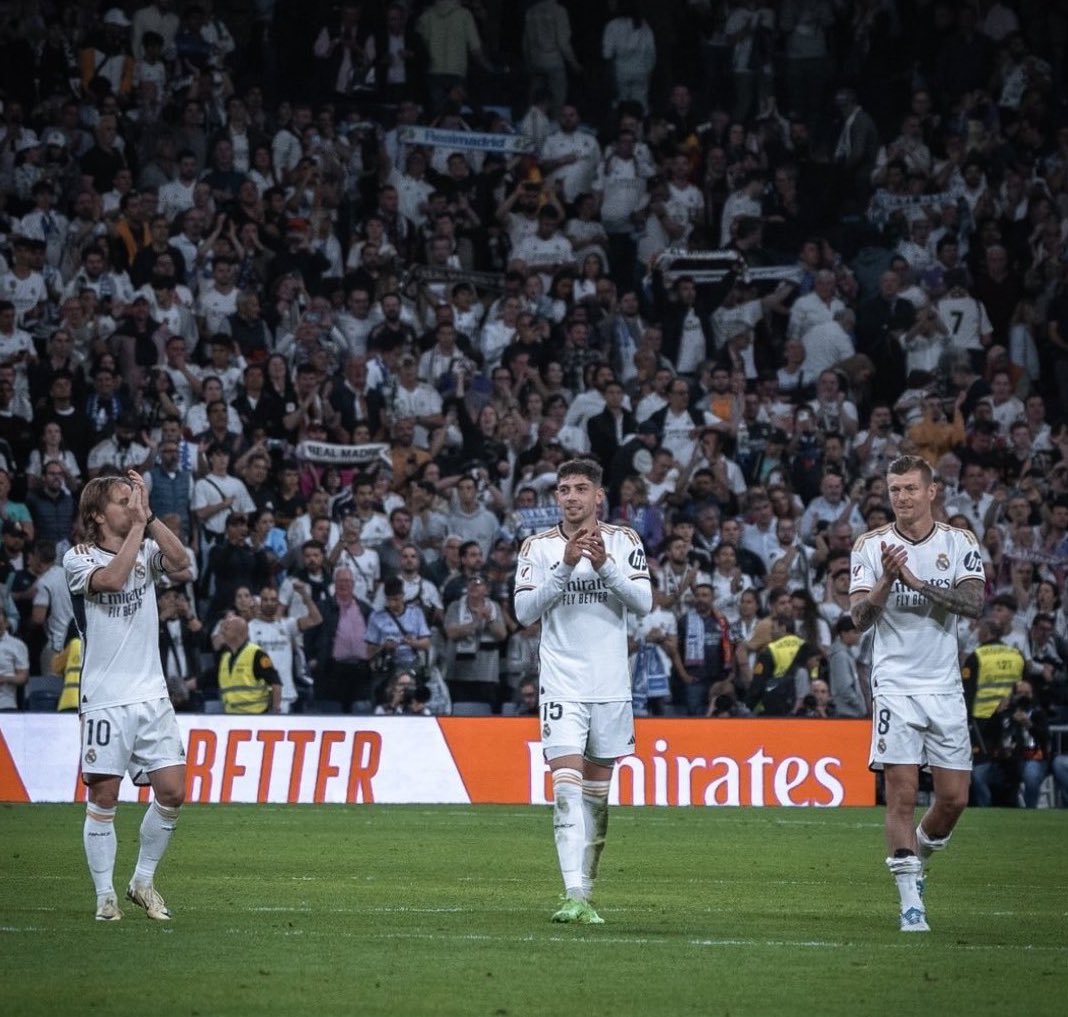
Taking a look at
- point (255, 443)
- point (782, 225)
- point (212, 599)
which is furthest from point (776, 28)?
point (212, 599)

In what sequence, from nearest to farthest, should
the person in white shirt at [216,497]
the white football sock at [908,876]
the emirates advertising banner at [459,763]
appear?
the white football sock at [908,876] < the emirates advertising banner at [459,763] < the person in white shirt at [216,497]

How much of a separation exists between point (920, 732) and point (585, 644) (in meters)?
1.85

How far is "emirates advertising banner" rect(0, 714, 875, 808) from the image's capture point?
20.6 metres

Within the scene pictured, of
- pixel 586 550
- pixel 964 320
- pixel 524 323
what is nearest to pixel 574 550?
pixel 586 550

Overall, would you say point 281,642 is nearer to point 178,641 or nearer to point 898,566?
point 178,641

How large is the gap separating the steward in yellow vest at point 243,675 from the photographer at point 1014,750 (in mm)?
7563

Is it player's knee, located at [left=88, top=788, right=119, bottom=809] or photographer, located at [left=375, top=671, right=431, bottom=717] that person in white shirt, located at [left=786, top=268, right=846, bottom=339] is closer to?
photographer, located at [left=375, top=671, right=431, bottom=717]

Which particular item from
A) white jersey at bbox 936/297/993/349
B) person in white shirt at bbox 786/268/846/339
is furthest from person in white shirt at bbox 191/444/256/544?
white jersey at bbox 936/297/993/349

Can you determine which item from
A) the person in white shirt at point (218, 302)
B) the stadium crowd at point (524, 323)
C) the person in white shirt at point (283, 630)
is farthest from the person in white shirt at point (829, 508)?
the person in white shirt at point (218, 302)

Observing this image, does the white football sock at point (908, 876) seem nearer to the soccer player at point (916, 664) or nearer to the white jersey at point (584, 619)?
the soccer player at point (916, 664)

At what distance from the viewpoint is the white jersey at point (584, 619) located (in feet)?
35.8

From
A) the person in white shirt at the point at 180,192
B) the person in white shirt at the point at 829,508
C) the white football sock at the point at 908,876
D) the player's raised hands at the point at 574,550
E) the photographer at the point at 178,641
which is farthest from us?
the person in white shirt at the point at 180,192

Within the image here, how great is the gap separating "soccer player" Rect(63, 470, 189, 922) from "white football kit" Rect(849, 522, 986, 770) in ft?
12.3

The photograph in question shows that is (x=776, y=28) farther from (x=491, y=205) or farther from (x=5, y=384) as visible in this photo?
(x=5, y=384)
